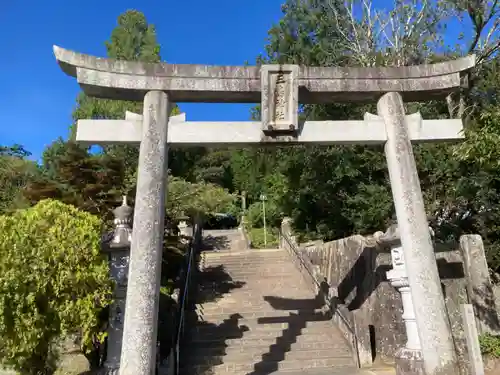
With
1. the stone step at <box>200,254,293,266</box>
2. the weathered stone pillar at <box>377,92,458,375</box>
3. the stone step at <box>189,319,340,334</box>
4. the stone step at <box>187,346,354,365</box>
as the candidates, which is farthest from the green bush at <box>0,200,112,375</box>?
the stone step at <box>200,254,293,266</box>

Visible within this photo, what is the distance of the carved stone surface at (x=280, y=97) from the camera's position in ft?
22.3

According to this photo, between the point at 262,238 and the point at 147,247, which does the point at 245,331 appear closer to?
the point at 147,247

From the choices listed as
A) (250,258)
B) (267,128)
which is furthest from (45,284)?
(250,258)

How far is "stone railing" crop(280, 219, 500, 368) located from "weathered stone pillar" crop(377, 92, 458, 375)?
2.51 ft

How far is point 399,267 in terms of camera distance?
273 inches

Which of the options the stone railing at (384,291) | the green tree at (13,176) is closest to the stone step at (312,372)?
the stone railing at (384,291)

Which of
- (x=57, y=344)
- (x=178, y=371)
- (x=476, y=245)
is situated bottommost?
(x=178, y=371)

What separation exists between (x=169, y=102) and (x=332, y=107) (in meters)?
10.1

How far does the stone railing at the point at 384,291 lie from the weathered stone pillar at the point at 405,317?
4cm

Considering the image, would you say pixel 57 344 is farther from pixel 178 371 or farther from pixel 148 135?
pixel 148 135

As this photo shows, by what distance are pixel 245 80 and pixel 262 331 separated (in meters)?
6.08

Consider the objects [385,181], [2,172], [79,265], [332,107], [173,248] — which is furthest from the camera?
[2,172]

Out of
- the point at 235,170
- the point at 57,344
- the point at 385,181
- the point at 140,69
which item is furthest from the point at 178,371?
the point at 235,170

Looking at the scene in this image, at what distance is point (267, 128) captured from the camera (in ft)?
22.1
